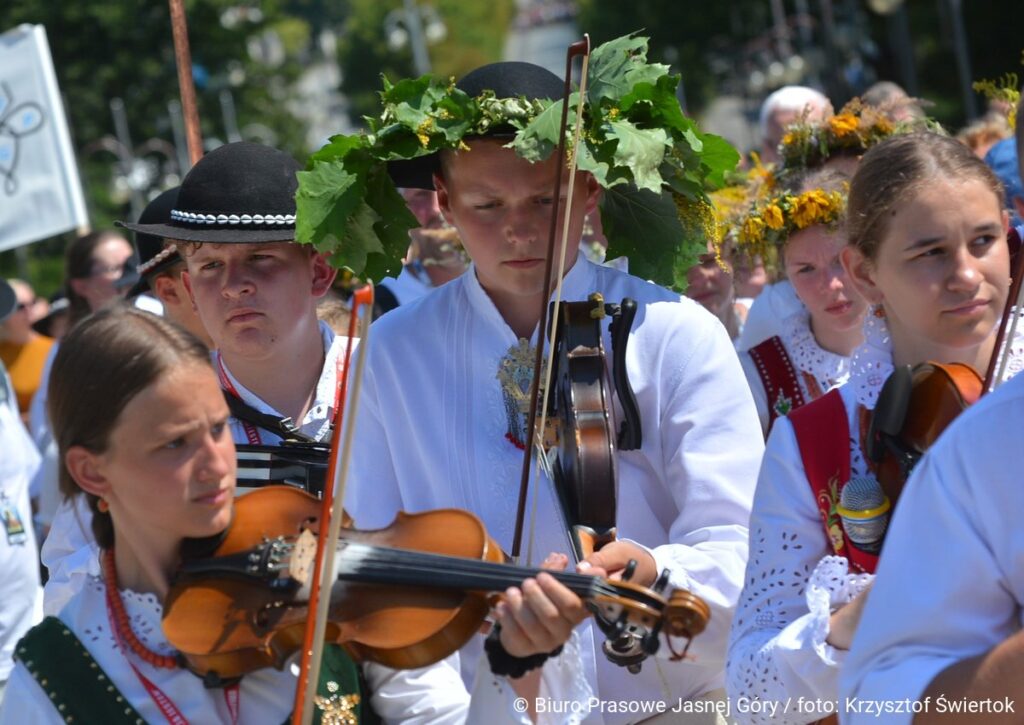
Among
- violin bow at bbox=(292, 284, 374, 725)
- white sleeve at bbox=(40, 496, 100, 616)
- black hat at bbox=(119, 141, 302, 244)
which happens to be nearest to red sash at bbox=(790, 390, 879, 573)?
violin bow at bbox=(292, 284, 374, 725)

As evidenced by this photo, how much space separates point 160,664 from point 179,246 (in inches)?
65.2

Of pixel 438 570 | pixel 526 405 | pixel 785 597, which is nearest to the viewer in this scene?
pixel 438 570

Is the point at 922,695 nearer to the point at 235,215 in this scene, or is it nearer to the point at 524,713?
the point at 524,713

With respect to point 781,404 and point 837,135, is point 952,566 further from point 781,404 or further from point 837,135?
point 837,135

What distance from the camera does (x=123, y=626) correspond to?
9.41 ft

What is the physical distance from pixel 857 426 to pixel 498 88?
1115 millimetres

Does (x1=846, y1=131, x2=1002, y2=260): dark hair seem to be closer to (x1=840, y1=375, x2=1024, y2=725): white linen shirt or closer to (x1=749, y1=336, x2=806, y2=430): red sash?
(x1=840, y1=375, x2=1024, y2=725): white linen shirt

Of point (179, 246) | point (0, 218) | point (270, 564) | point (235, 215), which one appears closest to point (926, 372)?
point (270, 564)

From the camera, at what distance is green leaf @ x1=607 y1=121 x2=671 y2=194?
134 inches

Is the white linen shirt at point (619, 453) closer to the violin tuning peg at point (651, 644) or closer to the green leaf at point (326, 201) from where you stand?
the green leaf at point (326, 201)

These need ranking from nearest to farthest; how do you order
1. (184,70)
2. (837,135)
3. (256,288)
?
(256,288), (184,70), (837,135)

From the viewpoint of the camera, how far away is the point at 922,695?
82.3 inches

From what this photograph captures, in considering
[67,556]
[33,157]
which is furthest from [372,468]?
[33,157]

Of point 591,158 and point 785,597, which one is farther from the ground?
point 591,158
